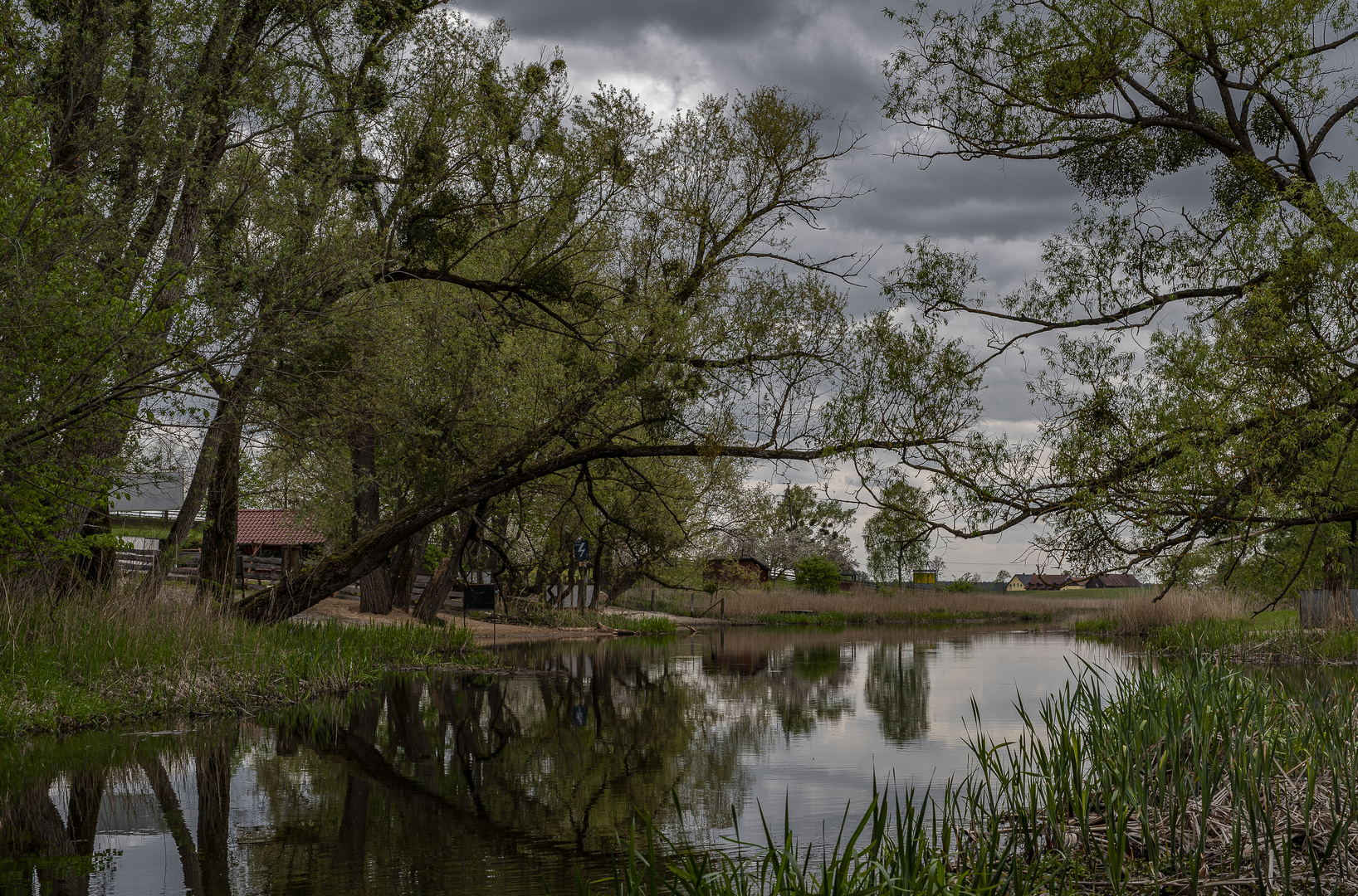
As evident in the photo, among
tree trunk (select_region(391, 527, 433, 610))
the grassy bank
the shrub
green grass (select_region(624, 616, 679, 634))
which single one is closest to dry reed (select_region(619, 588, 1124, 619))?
the shrub

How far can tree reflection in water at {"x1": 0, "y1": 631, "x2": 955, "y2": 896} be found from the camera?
266 inches

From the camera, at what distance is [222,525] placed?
18078 millimetres

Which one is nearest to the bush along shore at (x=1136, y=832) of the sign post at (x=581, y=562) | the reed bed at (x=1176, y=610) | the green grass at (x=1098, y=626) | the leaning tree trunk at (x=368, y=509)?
the leaning tree trunk at (x=368, y=509)

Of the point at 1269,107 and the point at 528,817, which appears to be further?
the point at 1269,107

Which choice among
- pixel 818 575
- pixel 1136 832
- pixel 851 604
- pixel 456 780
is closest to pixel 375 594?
pixel 456 780

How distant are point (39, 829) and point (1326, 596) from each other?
2771 centimetres

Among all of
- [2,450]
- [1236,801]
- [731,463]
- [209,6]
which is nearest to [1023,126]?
[1236,801]

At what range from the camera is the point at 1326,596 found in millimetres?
25938

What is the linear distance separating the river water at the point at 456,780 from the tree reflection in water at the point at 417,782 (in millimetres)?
29

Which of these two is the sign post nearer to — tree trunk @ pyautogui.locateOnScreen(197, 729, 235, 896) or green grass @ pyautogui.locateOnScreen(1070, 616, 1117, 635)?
green grass @ pyautogui.locateOnScreen(1070, 616, 1117, 635)

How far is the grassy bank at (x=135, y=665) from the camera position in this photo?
11.4m

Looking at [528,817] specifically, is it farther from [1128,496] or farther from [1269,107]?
[1269,107]

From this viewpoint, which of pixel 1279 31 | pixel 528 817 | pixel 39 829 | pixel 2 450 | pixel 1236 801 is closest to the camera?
pixel 1236 801

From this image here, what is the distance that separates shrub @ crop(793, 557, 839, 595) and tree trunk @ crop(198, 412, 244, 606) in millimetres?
38053
